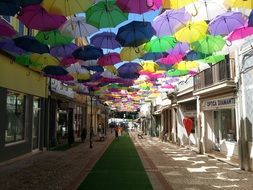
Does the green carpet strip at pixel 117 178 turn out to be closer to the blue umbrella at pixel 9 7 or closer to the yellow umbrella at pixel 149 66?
the yellow umbrella at pixel 149 66

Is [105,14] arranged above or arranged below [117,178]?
above

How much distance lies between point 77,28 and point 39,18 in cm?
196

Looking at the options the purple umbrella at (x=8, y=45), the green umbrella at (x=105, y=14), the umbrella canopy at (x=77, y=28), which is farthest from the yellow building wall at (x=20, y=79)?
the green umbrella at (x=105, y=14)

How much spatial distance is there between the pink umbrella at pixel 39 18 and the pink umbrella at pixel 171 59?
5781mm

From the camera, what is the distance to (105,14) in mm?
10125

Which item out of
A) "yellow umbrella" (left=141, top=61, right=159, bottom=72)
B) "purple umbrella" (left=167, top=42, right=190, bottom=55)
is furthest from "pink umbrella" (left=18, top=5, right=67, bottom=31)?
"yellow umbrella" (left=141, top=61, right=159, bottom=72)

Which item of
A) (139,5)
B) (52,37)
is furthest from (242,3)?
(52,37)

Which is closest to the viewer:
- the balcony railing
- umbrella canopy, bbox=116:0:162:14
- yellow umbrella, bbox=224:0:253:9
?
yellow umbrella, bbox=224:0:253:9

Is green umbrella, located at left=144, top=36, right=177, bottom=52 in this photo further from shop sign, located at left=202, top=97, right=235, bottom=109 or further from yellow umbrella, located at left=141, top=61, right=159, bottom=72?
shop sign, located at left=202, top=97, right=235, bottom=109

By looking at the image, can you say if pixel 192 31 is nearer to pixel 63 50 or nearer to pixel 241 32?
pixel 241 32

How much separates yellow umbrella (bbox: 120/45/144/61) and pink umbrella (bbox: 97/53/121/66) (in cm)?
48

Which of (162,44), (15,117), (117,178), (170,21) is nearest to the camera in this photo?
(170,21)

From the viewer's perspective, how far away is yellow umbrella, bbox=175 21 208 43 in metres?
11.1

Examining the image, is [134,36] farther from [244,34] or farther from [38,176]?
[38,176]
